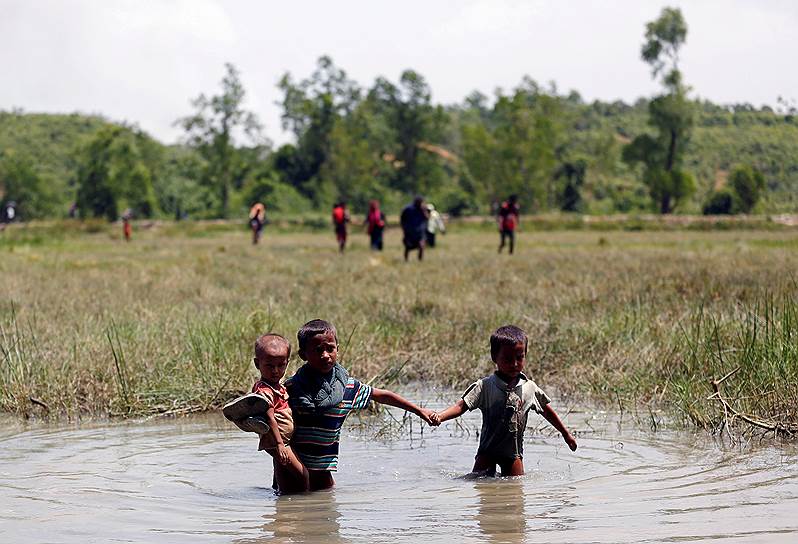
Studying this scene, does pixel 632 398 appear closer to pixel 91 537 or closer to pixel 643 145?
pixel 91 537

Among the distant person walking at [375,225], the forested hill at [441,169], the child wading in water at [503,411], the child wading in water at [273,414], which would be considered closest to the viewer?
the child wading in water at [273,414]

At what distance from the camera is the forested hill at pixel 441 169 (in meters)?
75.6

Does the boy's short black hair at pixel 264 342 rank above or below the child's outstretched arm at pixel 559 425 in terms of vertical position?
above

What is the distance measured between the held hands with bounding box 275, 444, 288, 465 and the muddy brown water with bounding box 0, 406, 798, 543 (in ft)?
0.75

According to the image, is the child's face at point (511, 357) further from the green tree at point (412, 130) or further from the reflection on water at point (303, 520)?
the green tree at point (412, 130)

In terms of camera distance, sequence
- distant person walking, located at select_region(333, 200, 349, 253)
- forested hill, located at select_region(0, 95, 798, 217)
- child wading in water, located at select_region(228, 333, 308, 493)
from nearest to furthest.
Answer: child wading in water, located at select_region(228, 333, 308, 493) < distant person walking, located at select_region(333, 200, 349, 253) < forested hill, located at select_region(0, 95, 798, 217)

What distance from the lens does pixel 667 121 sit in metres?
74.1

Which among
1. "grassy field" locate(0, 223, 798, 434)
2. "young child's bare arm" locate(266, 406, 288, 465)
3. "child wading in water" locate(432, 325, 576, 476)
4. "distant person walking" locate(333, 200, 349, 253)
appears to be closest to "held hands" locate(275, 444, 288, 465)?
"young child's bare arm" locate(266, 406, 288, 465)

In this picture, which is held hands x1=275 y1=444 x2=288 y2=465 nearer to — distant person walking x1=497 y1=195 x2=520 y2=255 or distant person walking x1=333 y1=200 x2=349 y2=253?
distant person walking x1=497 y1=195 x2=520 y2=255

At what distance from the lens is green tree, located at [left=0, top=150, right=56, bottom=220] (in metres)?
79.1

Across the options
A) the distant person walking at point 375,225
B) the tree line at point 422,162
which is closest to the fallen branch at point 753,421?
the distant person walking at point 375,225

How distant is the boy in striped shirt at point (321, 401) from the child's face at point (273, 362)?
170 millimetres

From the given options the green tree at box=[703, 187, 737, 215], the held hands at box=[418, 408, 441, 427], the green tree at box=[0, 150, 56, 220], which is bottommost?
the held hands at box=[418, 408, 441, 427]

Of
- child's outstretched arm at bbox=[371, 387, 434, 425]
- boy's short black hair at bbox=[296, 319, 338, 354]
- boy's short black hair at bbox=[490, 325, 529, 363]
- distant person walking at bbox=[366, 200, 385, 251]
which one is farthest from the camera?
distant person walking at bbox=[366, 200, 385, 251]
